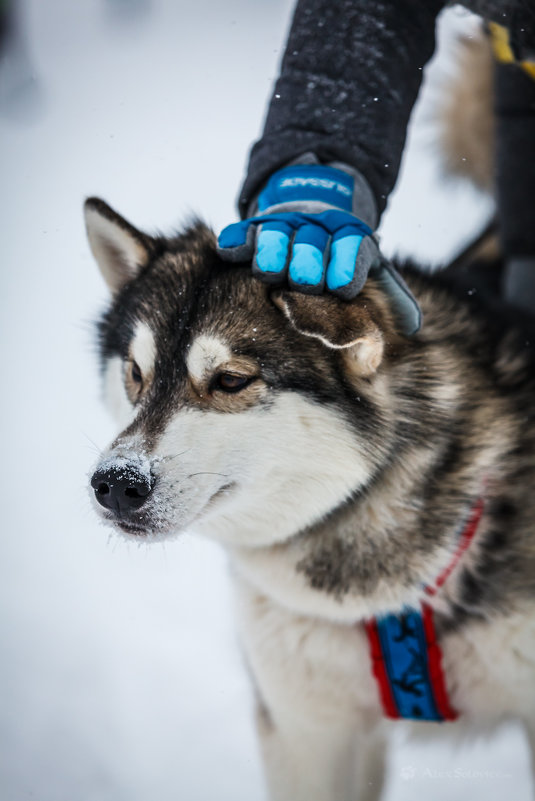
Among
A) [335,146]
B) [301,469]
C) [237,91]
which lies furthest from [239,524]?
[237,91]

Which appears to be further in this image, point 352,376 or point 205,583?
point 205,583

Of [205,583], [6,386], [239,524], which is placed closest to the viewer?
[239,524]

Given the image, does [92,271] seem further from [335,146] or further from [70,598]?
[335,146]

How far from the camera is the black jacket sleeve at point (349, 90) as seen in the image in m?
1.67

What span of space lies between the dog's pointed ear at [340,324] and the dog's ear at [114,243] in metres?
0.48

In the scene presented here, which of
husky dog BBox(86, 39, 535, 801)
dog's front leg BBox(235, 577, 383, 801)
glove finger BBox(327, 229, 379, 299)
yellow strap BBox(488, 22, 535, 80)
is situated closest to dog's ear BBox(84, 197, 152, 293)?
husky dog BBox(86, 39, 535, 801)

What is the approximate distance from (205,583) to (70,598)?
543mm

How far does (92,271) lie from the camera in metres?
3.34

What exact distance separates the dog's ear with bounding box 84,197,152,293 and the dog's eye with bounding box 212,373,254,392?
0.46 metres

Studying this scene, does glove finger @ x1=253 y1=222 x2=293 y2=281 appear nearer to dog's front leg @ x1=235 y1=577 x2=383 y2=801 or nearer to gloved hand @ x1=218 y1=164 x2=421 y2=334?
gloved hand @ x1=218 y1=164 x2=421 y2=334

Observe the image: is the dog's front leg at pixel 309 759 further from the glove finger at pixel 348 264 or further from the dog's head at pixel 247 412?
the glove finger at pixel 348 264

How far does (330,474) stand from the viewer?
1439 millimetres

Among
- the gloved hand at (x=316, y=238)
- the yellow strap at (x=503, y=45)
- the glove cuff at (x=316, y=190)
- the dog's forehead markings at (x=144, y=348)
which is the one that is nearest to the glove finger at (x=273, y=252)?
the gloved hand at (x=316, y=238)

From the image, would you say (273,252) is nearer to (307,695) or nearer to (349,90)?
(349,90)
